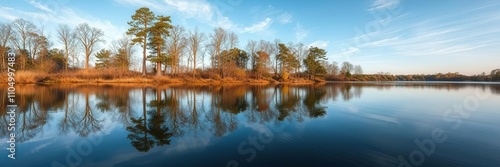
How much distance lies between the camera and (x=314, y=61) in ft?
213

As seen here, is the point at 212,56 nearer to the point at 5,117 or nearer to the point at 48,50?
the point at 48,50

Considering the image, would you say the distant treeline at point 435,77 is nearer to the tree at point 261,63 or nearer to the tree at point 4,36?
the tree at point 261,63

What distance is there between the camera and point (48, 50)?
47.2 m

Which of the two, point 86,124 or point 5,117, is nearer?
point 86,124

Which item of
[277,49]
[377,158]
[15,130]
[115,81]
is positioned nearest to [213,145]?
[377,158]

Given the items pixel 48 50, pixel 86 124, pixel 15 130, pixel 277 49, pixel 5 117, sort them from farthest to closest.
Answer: pixel 277 49 < pixel 48 50 < pixel 5 117 < pixel 86 124 < pixel 15 130

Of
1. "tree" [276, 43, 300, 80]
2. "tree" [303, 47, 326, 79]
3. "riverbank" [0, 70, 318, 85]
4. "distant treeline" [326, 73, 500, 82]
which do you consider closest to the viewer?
"riverbank" [0, 70, 318, 85]

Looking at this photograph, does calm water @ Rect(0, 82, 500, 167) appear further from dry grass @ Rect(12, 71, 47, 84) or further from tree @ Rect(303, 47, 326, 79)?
tree @ Rect(303, 47, 326, 79)

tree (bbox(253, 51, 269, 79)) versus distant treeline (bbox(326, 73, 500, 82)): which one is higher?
tree (bbox(253, 51, 269, 79))

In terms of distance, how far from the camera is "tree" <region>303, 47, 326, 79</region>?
6412 centimetres

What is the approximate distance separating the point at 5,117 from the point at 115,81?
1068 inches

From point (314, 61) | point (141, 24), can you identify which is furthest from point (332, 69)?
point (141, 24)

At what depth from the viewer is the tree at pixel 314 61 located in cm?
6412

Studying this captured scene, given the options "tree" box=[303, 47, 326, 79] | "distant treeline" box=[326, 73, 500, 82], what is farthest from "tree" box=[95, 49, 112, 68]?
"distant treeline" box=[326, 73, 500, 82]
